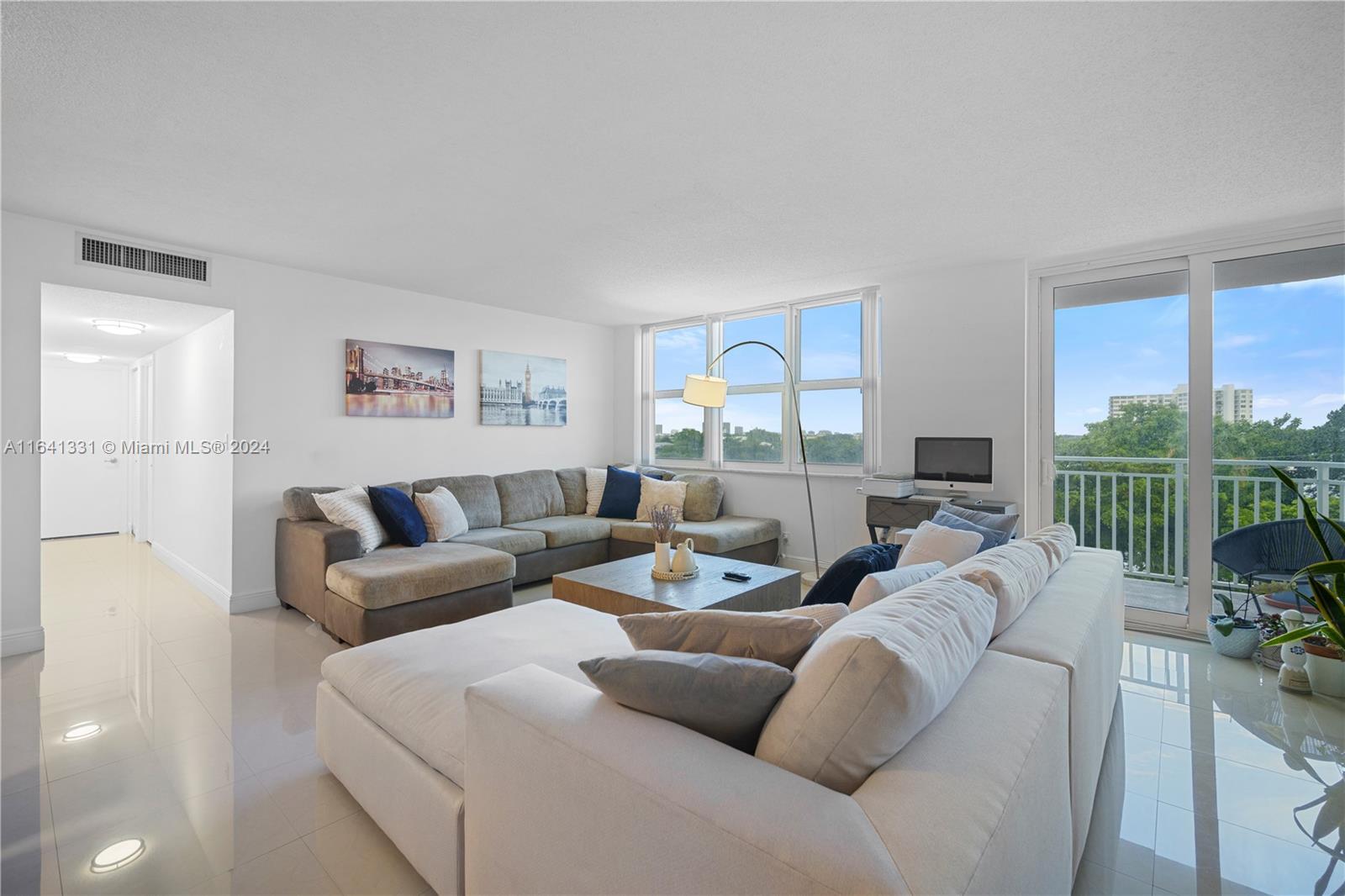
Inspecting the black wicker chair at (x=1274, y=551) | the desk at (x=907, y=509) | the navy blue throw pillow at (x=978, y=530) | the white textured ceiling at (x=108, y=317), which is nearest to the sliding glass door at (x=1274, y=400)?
the black wicker chair at (x=1274, y=551)

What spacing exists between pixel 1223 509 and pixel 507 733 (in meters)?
4.56

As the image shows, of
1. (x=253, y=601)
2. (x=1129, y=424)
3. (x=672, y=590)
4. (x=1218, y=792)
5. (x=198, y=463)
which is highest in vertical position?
(x=1129, y=424)

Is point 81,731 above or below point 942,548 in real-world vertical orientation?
below

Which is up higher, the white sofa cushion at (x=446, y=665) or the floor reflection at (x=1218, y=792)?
the white sofa cushion at (x=446, y=665)

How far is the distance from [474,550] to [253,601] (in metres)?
1.63

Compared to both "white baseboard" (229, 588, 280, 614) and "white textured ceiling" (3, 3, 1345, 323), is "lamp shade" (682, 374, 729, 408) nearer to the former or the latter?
"white textured ceiling" (3, 3, 1345, 323)

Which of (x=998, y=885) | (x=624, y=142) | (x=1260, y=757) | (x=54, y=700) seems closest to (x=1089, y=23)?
(x=624, y=142)

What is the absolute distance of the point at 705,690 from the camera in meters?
1.14

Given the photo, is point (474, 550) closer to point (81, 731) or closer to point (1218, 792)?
point (81, 731)

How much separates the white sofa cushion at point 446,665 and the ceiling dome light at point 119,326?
4205mm

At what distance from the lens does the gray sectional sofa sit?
3414 mm

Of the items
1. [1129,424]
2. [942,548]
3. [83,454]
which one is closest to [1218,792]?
[942,548]

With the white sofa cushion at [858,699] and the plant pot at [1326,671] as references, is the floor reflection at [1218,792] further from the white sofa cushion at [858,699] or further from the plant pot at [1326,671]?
the white sofa cushion at [858,699]

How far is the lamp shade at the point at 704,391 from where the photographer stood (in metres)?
4.09
